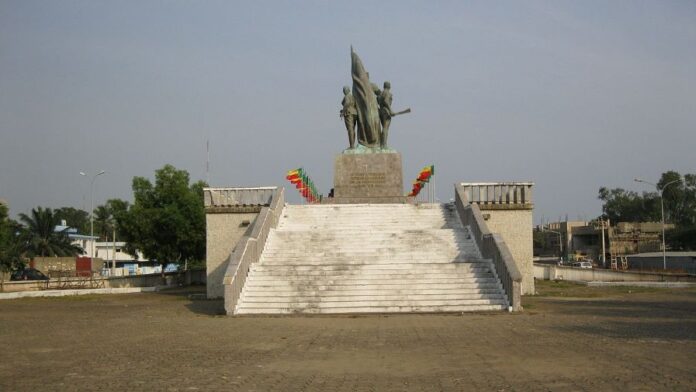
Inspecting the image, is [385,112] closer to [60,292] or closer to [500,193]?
[500,193]

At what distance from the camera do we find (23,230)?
60.0 m

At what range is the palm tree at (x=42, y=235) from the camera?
61.1 meters

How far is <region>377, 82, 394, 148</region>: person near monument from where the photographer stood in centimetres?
3272

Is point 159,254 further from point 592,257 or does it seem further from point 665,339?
point 592,257

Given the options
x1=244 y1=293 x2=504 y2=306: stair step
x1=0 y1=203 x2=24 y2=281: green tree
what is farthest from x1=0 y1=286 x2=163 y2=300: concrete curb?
x1=244 y1=293 x2=504 y2=306: stair step

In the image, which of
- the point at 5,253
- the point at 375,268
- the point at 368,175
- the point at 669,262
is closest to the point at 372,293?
the point at 375,268

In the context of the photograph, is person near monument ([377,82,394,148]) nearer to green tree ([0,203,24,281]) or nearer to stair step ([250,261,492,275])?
stair step ([250,261,492,275])

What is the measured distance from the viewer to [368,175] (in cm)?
3152

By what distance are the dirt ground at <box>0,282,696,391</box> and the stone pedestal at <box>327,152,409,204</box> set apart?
44.1 ft

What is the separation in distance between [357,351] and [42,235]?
187ft

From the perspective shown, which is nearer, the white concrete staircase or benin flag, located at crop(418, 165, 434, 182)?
the white concrete staircase

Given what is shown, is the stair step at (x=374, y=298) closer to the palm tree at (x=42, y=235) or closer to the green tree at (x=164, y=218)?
the green tree at (x=164, y=218)

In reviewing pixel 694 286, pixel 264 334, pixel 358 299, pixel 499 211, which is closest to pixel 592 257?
pixel 694 286

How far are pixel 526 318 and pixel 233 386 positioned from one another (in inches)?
361
